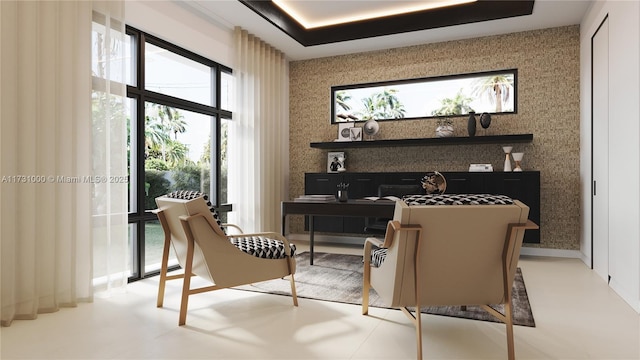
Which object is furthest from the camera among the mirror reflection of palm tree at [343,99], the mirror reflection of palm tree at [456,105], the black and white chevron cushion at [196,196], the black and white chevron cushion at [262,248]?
the mirror reflection of palm tree at [343,99]

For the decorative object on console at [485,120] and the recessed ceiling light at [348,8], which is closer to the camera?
the recessed ceiling light at [348,8]

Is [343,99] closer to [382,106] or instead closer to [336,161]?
[382,106]

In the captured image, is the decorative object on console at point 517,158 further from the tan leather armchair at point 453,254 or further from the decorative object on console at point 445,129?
the tan leather armchair at point 453,254

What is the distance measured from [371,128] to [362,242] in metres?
1.68

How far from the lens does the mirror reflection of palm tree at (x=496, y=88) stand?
5289 millimetres

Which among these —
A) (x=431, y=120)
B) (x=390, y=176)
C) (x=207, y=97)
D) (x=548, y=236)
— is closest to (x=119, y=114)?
(x=207, y=97)

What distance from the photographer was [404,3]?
15.9ft

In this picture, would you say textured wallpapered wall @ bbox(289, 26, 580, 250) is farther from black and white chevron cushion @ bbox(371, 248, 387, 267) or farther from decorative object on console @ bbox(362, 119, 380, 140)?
black and white chevron cushion @ bbox(371, 248, 387, 267)

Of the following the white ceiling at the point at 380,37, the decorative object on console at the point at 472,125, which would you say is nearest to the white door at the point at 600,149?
the white ceiling at the point at 380,37

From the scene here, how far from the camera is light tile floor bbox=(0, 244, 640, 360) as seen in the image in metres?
2.18

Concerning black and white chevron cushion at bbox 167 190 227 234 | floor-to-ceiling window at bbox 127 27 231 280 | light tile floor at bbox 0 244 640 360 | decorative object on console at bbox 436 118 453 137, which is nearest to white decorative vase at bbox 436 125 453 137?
decorative object on console at bbox 436 118 453 137

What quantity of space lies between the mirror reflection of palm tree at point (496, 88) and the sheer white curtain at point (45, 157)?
15.0ft

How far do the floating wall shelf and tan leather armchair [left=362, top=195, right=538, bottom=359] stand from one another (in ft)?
10.2

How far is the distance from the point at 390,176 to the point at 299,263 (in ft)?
5.78
